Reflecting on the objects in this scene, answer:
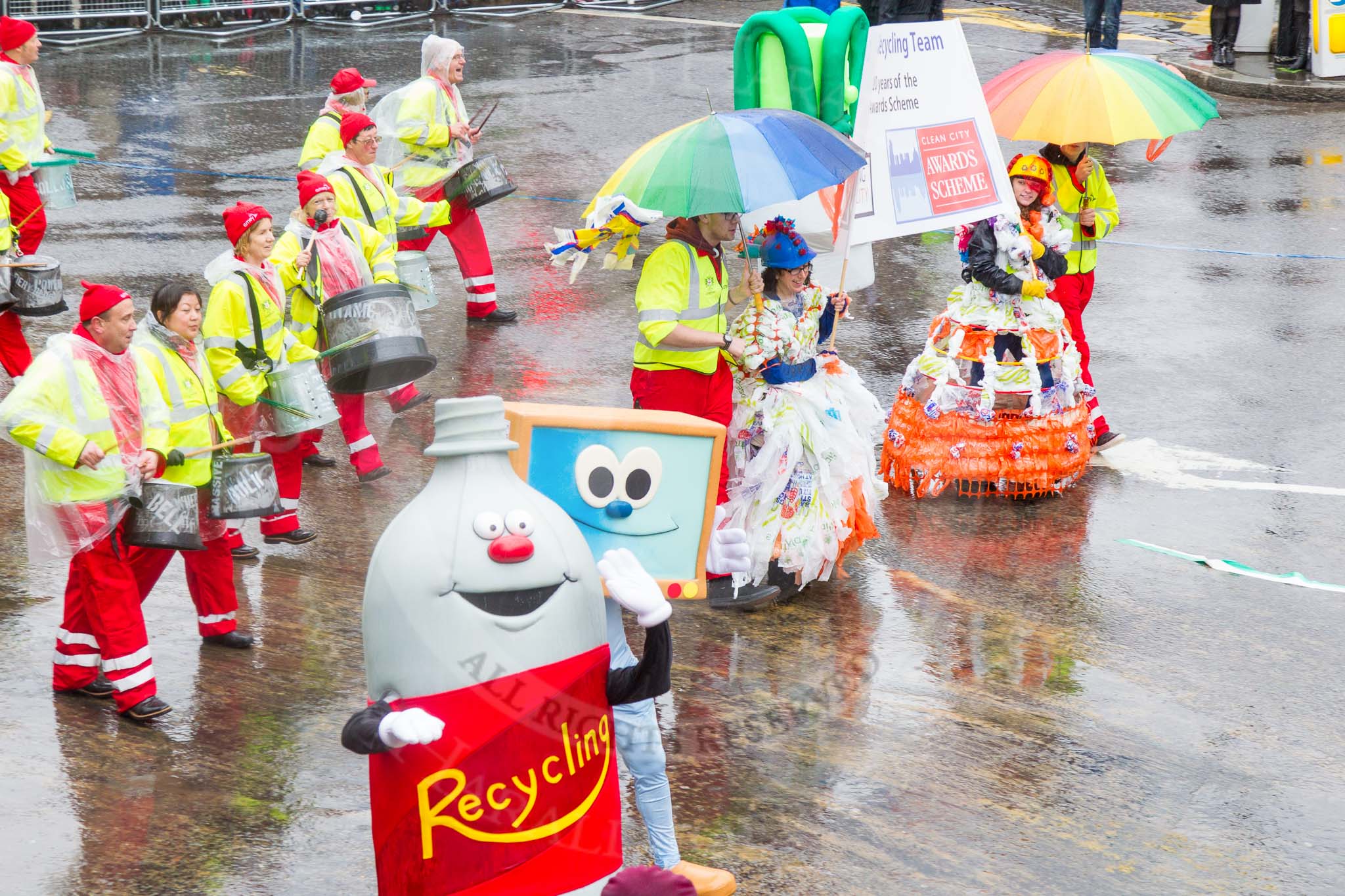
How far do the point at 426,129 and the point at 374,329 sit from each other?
320 centimetres

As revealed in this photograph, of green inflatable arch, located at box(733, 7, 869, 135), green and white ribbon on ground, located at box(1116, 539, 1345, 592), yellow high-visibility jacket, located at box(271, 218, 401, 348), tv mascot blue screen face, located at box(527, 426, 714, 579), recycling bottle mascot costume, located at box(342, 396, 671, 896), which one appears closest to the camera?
recycling bottle mascot costume, located at box(342, 396, 671, 896)

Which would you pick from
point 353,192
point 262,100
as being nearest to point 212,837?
point 353,192

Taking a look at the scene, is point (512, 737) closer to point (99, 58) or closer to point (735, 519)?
point (735, 519)

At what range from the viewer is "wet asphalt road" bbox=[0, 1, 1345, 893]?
17.5 ft

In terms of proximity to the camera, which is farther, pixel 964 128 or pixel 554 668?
pixel 964 128

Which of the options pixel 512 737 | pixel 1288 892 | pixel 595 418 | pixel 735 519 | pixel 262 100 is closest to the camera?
pixel 512 737

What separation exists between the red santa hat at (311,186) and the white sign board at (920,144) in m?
2.77

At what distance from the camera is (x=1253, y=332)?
424 inches

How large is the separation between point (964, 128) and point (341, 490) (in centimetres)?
385

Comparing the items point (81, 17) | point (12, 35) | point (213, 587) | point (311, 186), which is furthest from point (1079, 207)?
point (81, 17)

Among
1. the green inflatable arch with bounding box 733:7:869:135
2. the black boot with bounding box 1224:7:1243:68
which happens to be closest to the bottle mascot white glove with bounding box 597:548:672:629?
the green inflatable arch with bounding box 733:7:869:135

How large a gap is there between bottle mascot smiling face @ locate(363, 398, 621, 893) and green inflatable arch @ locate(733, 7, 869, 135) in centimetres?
508

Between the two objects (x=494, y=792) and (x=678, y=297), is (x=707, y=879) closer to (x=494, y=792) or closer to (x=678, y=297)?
(x=494, y=792)

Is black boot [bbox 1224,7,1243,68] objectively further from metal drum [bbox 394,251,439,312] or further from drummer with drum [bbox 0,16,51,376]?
drummer with drum [bbox 0,16,51,376]
